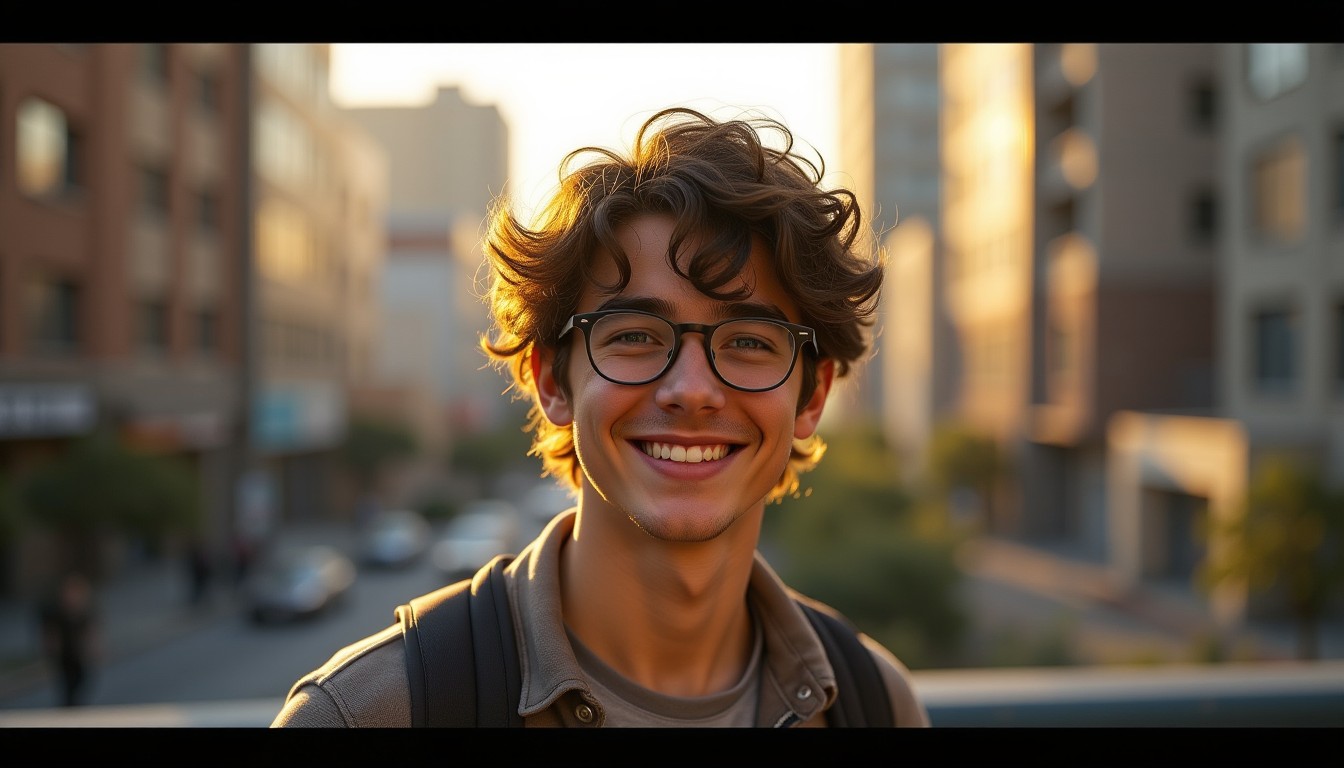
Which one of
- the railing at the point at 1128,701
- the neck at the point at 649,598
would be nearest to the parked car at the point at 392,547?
the railing at the point at 1128,701

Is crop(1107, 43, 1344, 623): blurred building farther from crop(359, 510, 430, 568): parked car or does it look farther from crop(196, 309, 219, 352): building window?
crop(196, 309, 219, 352): building window

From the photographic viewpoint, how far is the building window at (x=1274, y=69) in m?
18.5

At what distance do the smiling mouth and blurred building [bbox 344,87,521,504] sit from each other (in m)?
26.6

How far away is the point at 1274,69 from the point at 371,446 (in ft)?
110

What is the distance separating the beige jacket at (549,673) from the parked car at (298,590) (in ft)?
63.5

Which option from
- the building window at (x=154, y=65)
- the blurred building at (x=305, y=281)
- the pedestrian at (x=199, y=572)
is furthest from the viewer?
the blurred building at (x=305, y=281)

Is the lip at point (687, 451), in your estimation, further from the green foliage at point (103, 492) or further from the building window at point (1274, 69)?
the building window at point (1274, 69)

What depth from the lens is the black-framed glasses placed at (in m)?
1.99

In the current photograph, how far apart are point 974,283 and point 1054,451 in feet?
24.3

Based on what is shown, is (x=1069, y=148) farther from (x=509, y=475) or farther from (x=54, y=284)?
(x=509, y=475)

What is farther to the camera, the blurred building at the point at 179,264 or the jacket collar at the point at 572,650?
the blurred building at the point at 179,264

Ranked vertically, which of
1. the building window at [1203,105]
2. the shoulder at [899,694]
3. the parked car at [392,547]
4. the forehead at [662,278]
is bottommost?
the parked car at [392,547]

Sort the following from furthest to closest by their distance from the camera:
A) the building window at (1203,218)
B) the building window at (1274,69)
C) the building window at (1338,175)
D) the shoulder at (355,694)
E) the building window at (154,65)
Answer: the building window at (1203,218), the building window at (154,65), the building window at (1274,69), the building window at (1338,175), the shoulder at (355,694)

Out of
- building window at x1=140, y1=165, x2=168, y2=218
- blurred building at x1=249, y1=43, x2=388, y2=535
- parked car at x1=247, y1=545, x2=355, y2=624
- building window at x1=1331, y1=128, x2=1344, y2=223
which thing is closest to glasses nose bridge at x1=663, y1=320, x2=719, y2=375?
building window at x1=1331, y1=128, x2=1344, y2=223
